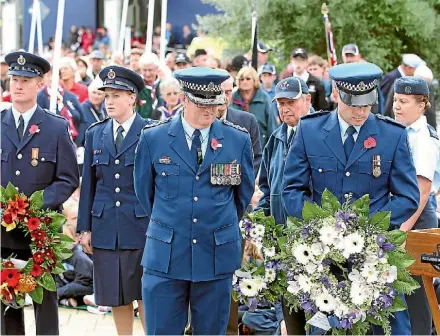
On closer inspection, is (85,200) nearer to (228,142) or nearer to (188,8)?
(228,142)

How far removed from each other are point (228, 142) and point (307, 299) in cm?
105

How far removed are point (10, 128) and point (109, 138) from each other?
2.24 feet

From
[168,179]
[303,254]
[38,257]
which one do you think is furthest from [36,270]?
[303,254]

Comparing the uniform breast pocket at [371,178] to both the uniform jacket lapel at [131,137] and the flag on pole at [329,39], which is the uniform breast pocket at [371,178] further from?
the flag on pole at [329,39]

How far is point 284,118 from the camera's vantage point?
7.00 meters

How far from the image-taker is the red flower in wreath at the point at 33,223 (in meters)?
6.52

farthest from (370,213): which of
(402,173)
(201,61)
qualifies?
(201,61)

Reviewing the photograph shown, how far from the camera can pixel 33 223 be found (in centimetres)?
654

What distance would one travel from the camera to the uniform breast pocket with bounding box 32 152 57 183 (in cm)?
695

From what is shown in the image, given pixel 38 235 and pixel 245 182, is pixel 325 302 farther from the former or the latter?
pixel 38 235

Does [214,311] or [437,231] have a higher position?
[437,231]

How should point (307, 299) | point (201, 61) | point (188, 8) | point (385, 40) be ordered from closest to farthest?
point (307, 299) → point (201, 61) → point (385, 40) → point (188, 8)

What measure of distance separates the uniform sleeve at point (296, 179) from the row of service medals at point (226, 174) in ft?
0.96

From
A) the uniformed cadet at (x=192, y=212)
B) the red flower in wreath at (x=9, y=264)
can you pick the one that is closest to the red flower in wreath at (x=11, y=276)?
the red flower in wreath at (x=9, y=264)
